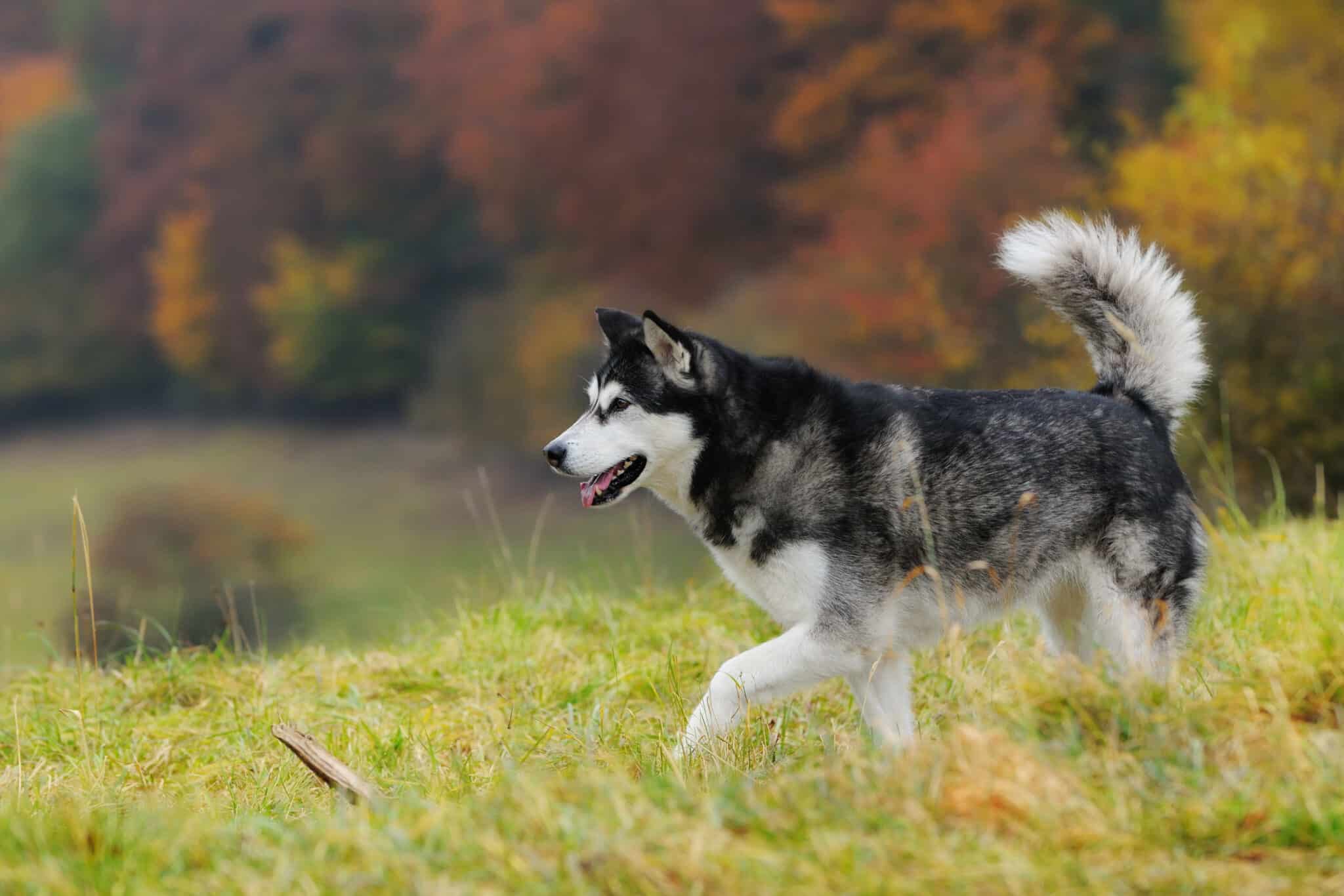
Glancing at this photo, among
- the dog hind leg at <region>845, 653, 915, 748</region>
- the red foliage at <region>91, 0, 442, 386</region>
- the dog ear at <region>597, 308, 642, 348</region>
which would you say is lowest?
the dog hind leg at <region>845, 653, 915, 748</region>

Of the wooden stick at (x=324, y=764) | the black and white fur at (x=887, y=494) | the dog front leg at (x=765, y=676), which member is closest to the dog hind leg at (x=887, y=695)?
the black and white fur at (x=887, y=494)

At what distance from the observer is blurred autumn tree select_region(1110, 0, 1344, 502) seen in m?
9.27

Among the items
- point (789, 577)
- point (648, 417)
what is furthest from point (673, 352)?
point (789, 577)

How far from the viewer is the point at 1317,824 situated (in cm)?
272

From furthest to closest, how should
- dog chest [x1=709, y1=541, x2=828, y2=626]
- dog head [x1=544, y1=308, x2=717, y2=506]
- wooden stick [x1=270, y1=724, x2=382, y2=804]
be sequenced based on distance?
1. dog head [x1=544, y1=308, x2=717, y2=506]
2. dog chest [x1=709, y1=541, x2=828, y2=626]
3. wooden stick [x1=270, y1=724, x2=382, y2=804]

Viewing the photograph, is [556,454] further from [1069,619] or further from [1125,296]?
[1125,296]

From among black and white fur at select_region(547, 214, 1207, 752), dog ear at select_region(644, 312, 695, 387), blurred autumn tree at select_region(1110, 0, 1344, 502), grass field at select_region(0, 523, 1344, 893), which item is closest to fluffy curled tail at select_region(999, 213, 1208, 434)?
black and white fur at select_region(547, 214, 1207, 752)

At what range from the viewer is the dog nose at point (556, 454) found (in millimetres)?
4141

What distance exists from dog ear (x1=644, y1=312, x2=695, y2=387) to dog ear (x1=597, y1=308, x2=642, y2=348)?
11 centimetres

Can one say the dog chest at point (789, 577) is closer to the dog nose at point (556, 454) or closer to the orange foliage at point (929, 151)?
the dog nose at point (556, 454)

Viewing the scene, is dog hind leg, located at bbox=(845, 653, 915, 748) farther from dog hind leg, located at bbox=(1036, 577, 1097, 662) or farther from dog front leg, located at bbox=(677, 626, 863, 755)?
dog hind leg, located at bbox=(1036, 577, 1097, 662)

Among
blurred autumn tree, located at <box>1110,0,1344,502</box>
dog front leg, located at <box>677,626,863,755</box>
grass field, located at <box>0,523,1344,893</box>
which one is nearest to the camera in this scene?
grass field, located at <box>0,523,1344,893</box>

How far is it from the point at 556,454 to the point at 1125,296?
6.70 ft

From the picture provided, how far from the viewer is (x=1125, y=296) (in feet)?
15.1
